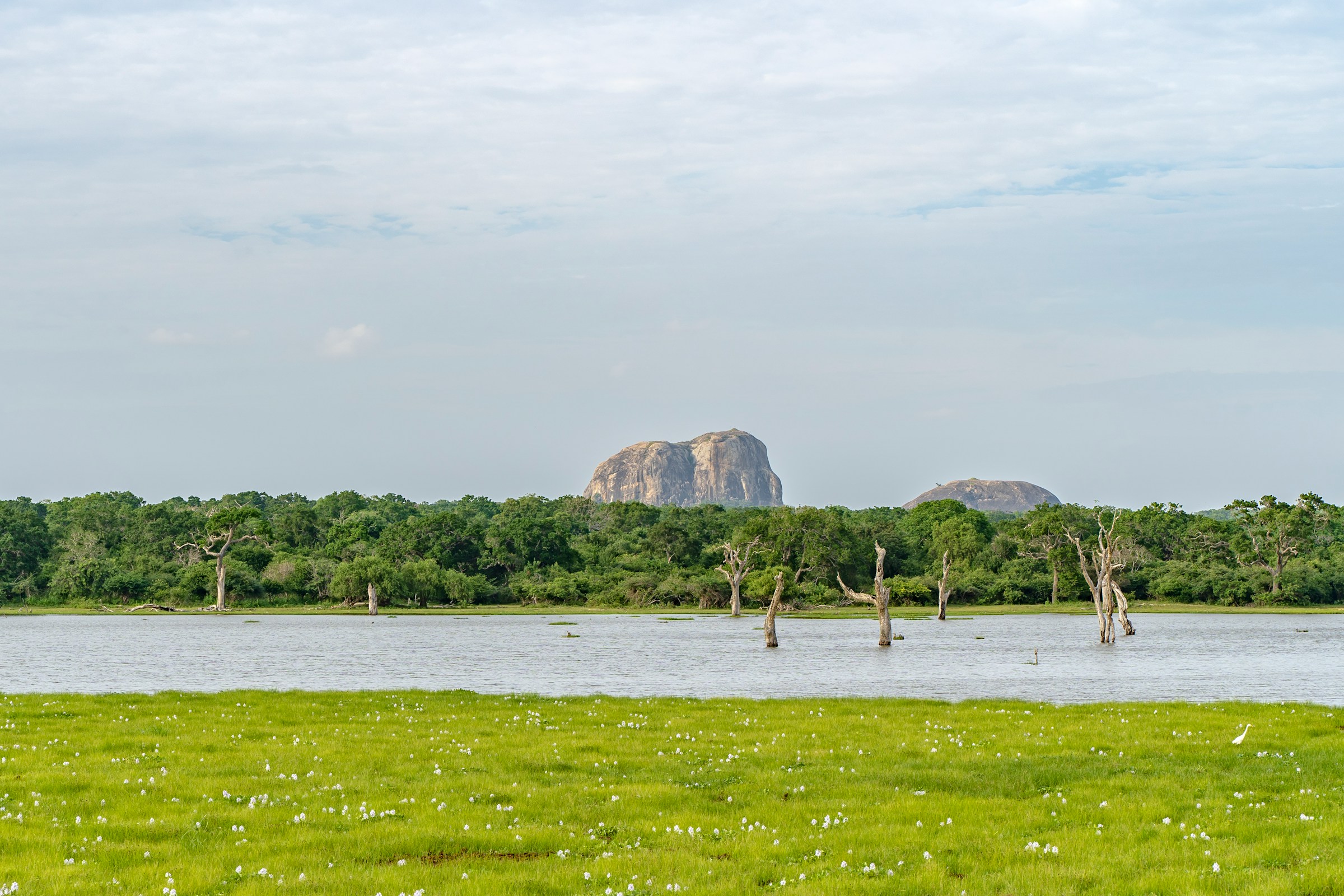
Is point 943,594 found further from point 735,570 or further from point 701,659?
point 701,659

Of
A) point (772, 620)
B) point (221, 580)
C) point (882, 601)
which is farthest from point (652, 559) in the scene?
point (882, 601)

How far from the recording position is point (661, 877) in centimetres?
1317

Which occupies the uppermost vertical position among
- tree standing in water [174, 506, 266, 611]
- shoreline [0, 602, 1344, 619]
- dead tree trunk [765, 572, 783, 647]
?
tree standing in water [174, 506, 266, 611]

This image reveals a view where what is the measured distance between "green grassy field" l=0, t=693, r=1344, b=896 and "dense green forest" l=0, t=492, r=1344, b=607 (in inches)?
3905

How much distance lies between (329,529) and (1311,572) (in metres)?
133

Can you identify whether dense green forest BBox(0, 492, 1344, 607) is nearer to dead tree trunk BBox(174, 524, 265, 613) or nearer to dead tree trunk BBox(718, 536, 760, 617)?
dead tree trunk BBox(174, 524, 265, 613)

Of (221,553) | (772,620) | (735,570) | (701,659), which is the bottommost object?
(701,659)

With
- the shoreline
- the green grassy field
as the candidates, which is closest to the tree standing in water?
the shoreline

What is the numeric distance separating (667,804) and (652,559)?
444 feet

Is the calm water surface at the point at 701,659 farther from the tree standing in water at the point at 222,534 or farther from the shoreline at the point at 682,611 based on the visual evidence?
the shoreline at the point at 682,611

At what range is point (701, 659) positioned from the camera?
6309 cm

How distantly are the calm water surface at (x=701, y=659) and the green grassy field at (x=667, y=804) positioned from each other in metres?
14.6

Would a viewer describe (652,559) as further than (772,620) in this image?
Yes

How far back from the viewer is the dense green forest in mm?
140250
